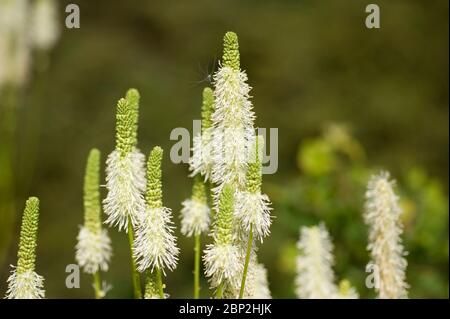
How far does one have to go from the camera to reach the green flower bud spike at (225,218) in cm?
72

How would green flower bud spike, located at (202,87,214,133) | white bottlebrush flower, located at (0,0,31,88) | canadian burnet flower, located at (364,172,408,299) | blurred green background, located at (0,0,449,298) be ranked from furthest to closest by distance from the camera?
blurred green background, located at (0,0,449,298), white bottlebrush flower, located at (0,0,31,88), canadian burnet flower, located at (364,172,408,299), green flower bud spike, located at (202,87,214,133)

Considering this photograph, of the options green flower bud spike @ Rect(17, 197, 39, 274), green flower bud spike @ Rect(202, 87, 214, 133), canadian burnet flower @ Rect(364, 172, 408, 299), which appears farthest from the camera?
canadian burnet flower @ Rect(364, 172, 408, 299)

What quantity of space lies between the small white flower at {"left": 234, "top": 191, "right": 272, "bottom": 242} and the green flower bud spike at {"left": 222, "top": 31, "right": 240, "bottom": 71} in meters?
0.14

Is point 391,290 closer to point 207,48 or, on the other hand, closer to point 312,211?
point 312,211

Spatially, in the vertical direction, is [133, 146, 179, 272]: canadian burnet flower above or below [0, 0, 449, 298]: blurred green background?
below

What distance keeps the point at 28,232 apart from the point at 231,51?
268 mm

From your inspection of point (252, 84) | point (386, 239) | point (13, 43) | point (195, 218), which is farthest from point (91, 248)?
point (252, 84)

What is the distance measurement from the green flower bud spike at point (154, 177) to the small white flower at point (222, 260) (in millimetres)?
77

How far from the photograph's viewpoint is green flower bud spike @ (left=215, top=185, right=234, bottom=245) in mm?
716

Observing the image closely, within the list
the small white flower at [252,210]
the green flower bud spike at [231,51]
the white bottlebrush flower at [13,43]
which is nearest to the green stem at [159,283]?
the small white flower at [252,210]

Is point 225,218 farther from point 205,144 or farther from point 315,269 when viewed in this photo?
point 315,269

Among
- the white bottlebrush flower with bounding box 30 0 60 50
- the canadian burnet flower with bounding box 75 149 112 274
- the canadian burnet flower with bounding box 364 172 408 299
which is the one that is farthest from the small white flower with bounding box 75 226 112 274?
the white bottlebrush flower with bounding box 30 0 60 50

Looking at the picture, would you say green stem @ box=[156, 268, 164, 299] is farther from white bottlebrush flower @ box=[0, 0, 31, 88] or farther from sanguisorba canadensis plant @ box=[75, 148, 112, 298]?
white bottlebrush flower @ box=[0, 0, 31, 88]

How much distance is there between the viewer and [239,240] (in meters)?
0.80
